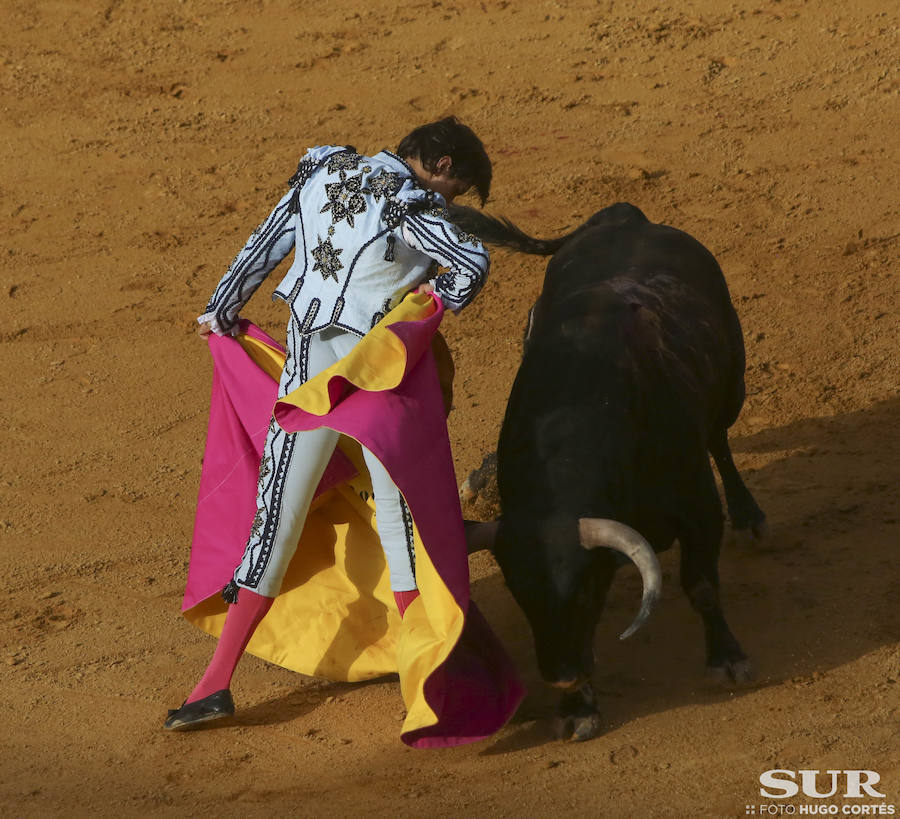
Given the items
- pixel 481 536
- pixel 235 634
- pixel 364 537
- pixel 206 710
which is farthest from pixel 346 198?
pixel 206 710

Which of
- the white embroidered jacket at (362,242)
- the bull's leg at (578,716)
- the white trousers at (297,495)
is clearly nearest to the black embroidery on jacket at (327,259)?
the white embroidered jacket at (362,242)

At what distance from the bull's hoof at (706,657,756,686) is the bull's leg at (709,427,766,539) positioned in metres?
0.91

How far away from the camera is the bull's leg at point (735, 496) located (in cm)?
491

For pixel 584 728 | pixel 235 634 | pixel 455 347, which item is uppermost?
pixel 455 347

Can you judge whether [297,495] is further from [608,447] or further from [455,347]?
[455,347]

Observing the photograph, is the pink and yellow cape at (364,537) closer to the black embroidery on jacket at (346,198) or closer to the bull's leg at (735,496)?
the black embroidery on jacket at (346,198)

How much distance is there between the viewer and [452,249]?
11.7 feet

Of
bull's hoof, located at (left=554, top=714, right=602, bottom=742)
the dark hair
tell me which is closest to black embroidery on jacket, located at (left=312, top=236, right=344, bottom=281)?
the dark hair

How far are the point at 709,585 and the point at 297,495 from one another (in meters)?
1.24

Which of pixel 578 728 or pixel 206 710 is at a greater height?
pixel 206 710

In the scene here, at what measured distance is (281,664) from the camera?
429 cm

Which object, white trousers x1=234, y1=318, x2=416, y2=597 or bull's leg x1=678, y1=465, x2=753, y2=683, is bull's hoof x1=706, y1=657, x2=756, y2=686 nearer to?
bull's leg x1=678, y1=465, x2=753, y2=683

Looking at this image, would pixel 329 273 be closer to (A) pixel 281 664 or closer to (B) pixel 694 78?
(A) pixel 281 664

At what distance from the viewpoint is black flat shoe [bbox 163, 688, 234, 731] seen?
3959 mm
